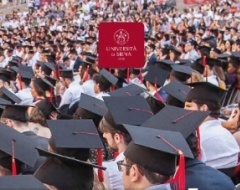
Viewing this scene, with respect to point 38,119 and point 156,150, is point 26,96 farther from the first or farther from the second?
point 156,150

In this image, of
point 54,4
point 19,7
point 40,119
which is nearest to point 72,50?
point 40,119

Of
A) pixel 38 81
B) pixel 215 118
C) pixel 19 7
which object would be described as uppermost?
pixel 215 118

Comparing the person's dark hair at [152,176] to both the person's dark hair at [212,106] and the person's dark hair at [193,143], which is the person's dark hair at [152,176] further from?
the person's dark hair at [212,106]

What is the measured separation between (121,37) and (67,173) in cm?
510

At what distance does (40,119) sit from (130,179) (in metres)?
2.51

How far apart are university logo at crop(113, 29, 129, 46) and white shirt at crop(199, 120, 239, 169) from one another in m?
4.14

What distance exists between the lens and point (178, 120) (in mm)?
4539

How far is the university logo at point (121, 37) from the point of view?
862 centimetres

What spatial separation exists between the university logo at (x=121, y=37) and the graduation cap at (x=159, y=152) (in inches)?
189

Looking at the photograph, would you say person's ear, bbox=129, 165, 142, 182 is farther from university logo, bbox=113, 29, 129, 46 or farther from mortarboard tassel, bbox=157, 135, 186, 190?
university logo, bbox=113, 29, 129, 46

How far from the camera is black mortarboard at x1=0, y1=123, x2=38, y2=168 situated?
4.13 m

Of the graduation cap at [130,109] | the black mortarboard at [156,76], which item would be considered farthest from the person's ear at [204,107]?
the black mortarboard at [156,76]

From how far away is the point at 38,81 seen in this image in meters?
7.85

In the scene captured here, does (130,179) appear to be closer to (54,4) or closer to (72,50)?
(72,50)
